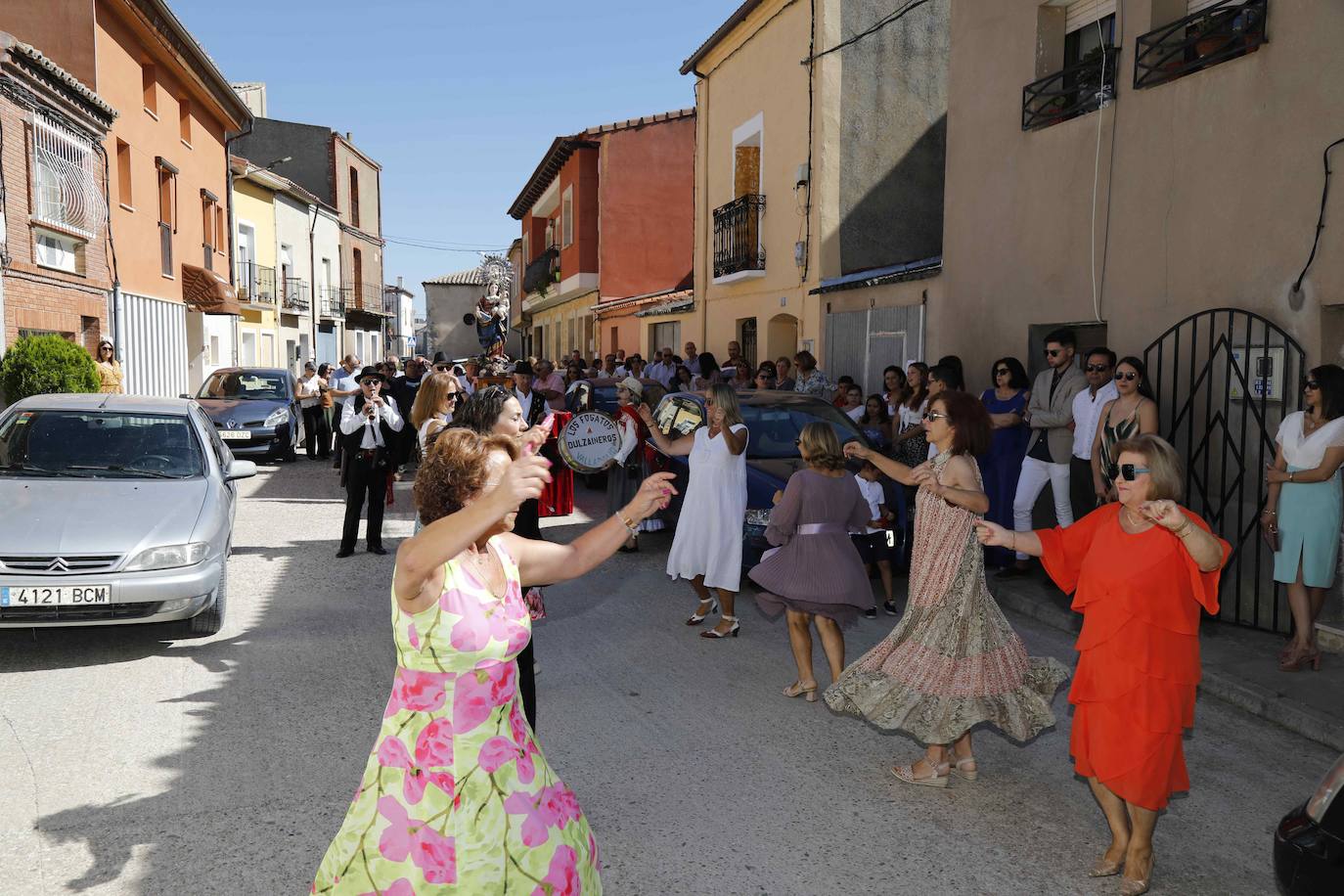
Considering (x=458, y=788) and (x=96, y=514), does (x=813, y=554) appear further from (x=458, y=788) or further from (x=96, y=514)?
(x=96, y=514)

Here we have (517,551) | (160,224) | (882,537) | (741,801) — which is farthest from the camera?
(160,224)

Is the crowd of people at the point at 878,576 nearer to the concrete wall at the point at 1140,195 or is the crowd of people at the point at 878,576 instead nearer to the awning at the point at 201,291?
the concrete wall at the point at 1140,195

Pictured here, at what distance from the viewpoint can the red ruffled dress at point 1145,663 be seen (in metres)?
3.66

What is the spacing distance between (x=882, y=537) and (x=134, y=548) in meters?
5.16

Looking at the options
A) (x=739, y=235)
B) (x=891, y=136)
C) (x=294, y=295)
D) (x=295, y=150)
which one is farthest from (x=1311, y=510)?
(x=295, y=150)

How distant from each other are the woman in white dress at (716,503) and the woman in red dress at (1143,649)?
3404mm

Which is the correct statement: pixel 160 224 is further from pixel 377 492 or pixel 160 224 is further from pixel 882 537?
pixel 882 537

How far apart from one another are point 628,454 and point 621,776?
4.84m

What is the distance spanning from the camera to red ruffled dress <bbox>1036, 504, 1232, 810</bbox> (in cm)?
366

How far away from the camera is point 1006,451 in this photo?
9.26 metres

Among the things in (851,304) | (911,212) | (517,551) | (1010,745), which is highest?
(911,212)

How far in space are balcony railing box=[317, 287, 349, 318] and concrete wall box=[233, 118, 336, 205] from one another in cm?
394

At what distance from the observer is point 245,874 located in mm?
3746

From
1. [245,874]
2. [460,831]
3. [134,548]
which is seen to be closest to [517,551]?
[460,831]
